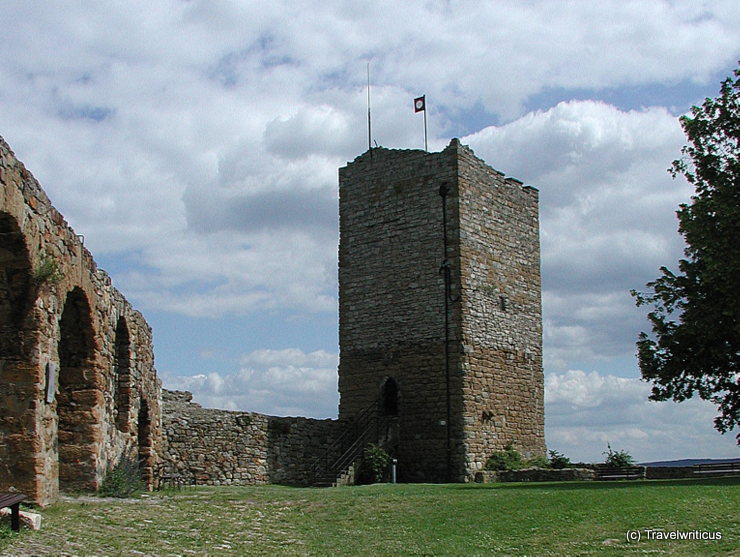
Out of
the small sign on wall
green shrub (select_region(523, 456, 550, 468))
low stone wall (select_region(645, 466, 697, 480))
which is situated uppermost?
the small sign on wall

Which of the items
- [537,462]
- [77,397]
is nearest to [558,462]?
[537,462]

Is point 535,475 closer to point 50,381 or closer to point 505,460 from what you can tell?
point 505,460

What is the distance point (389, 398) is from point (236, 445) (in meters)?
5.19

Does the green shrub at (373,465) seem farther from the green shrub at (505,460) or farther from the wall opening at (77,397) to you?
the wall opening at (77,397)

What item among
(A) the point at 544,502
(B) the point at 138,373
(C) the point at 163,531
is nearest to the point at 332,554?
(C) the point at 163,531

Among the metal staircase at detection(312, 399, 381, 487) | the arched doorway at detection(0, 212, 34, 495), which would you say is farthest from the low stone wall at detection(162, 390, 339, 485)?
the arched doorway at detection(0, 212, 34, 495)

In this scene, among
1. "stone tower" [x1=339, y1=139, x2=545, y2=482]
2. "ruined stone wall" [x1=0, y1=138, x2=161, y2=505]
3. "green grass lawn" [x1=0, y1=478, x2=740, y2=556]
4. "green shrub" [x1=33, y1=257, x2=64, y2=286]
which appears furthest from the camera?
"stone tower" [x1=339, y1=139, x2=545, y2=482]

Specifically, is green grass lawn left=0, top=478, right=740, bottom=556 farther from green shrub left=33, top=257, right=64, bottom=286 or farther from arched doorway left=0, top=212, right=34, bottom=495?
green shrub left=33, top=257, right=64, bottom=286

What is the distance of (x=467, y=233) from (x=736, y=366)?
7.69 meters

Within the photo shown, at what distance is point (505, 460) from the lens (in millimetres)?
24859

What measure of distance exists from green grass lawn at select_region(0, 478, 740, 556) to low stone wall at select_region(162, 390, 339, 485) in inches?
226

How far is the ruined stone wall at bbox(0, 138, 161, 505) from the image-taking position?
427 inches

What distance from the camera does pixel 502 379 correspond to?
2584cm

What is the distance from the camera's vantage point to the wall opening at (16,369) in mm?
10867
